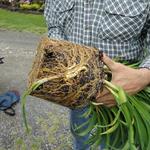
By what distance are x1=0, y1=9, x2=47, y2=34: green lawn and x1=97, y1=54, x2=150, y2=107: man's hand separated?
702 centimetres

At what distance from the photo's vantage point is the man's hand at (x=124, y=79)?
208 centimetres

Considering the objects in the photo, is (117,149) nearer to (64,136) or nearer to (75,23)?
(75,23)

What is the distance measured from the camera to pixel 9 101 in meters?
5.09

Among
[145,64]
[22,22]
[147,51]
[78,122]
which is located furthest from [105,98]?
[22,22]

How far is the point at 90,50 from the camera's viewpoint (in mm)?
2018

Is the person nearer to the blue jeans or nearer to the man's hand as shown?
the man's hand

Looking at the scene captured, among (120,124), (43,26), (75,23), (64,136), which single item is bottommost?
(43,26)

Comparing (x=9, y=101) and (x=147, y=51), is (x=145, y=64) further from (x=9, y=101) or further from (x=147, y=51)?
(x=9, y=101)

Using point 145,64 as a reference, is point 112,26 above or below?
above

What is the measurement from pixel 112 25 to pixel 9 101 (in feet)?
9.18

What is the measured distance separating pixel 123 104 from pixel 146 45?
1.57 ft

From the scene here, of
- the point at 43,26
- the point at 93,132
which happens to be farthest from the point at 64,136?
the point at 43,26

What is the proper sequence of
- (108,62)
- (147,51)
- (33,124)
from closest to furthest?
(108,62) → (147,51) → (33,124)

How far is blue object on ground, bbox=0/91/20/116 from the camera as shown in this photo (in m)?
4.93
